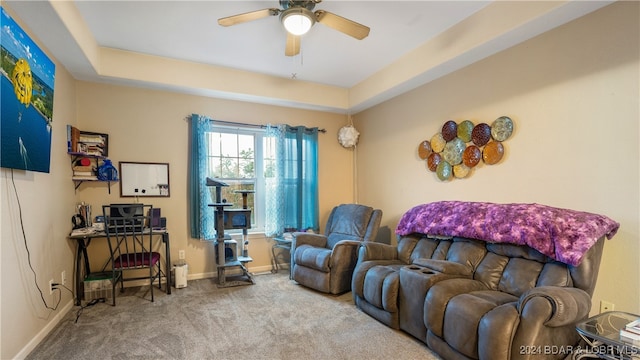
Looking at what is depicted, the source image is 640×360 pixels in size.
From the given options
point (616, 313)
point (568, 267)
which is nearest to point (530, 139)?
point (568, 267)

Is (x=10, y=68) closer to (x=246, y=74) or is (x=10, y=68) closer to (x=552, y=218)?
(x=246, y=74)

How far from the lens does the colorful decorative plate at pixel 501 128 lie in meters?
2.69

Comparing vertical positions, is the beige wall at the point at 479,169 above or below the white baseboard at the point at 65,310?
above

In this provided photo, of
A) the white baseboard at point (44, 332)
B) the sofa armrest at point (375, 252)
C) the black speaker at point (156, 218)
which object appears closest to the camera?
the white baseboard at point (44, 332)

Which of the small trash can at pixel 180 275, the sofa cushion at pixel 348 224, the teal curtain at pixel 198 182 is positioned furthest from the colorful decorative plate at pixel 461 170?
the small trash can at pixel 180 275

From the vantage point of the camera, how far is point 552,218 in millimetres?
2107

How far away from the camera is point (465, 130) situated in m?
3.04

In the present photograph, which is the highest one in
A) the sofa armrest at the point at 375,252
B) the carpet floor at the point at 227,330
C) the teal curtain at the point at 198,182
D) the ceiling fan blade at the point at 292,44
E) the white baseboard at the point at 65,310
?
the ceiling fan blade at the point at 292,44

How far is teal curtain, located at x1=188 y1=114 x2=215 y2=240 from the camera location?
A: 3.74 meters

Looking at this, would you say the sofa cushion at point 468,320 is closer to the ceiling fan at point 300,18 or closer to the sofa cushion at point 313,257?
the sofa cushion at point 313,257

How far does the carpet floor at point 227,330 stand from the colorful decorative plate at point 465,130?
196 cm

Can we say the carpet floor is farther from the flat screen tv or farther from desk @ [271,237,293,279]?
the flat screen tv

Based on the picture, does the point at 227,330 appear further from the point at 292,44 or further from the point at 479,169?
the point at 479,169

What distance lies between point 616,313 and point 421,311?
1.14 meters
